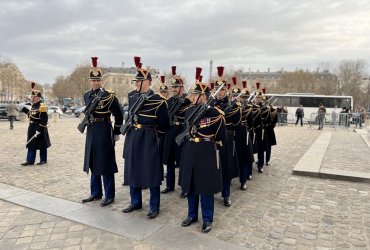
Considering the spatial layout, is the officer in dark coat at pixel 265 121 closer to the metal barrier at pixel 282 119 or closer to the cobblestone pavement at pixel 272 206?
the cobblestone pavement at pixel 272 206

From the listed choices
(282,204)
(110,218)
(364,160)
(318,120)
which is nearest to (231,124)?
(282,204)

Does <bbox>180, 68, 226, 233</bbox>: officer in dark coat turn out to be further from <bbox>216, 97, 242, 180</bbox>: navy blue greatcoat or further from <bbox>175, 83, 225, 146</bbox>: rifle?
<bbox>216, 97, 242, 180</bbox>: navy blue greatcoat

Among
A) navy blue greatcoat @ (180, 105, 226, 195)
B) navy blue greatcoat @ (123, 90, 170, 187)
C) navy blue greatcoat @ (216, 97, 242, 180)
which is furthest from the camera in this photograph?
navy blue greatcoat @ (216, 97, 242, 180)

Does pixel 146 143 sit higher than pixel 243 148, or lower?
higher

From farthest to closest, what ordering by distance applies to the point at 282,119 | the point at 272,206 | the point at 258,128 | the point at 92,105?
1. the point at 282,119
2. the point at 258,128
3. the point at 272,206
4. the point at 92,105

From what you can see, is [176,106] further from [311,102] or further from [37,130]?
[311,102]

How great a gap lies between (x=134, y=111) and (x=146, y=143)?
0.55 metres

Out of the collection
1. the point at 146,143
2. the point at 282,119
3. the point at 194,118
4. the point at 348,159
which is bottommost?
the point at 348,159

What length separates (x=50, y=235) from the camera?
15.4 ft

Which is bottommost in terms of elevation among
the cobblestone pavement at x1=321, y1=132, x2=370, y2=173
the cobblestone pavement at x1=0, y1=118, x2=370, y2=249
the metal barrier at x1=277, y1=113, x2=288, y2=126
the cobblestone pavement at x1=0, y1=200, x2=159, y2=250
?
the cobblestone pavement at x1=0, y1=200, x2=159, y2=250

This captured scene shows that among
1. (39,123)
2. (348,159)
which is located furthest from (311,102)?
(39,123)

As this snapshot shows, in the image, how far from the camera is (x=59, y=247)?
A: 4.33 metres

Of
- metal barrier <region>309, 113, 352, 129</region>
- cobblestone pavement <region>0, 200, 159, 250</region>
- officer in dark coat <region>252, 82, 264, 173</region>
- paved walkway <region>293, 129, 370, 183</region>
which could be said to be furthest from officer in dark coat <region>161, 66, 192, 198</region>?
metal barrier <region>309, 113, 352, 129</region>

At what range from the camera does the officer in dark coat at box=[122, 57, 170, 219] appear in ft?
17.5
